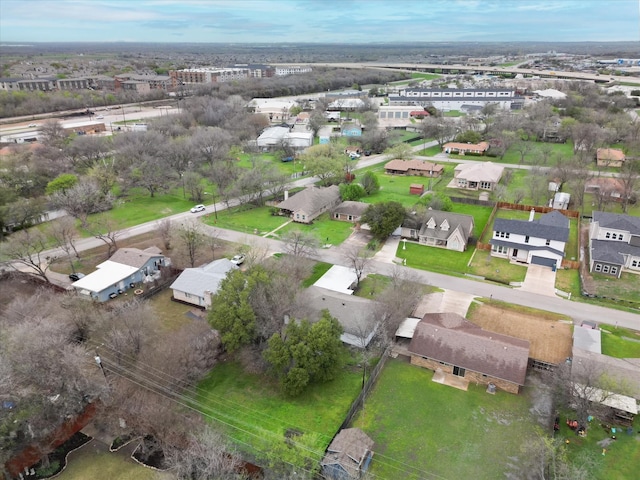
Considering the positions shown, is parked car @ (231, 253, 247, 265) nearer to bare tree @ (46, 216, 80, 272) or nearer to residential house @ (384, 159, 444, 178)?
bare tree @ (46, 216, 80, 272)

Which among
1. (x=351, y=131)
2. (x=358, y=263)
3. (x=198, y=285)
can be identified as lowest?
(x=198, y=285)

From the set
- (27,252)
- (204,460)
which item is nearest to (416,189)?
(27,252)

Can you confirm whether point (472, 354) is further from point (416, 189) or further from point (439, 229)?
point (416, 189)

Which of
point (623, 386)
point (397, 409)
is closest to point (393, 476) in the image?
point (397, 409)

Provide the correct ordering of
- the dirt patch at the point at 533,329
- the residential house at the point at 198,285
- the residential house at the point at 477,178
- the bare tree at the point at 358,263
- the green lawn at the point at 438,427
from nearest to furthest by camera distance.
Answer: the green lawn at the point at 438,427, the dirt patch at the point at 533,329, the residential house at the point at 198,285, the bare tree at the point at 358,263, the residential house at the point at 477,178

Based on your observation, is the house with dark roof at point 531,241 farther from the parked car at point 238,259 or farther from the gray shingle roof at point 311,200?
the parked car at point 238,259

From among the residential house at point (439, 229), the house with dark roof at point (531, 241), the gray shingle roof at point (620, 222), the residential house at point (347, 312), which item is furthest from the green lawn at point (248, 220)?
the gray shingle roof at point (620, 222)

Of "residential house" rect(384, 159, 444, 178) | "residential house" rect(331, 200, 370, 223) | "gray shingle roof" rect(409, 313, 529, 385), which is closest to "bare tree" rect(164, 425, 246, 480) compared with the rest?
"gray shingle roof" rect(409, 313, 529, 385)
